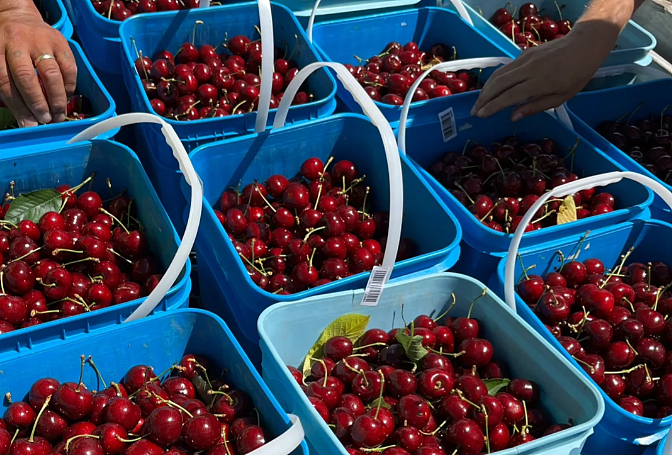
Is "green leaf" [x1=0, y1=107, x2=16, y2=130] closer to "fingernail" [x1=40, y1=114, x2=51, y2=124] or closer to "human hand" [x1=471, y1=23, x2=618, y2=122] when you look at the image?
"fingernail" [x1=40, y1=114, x2=51, y2=124]

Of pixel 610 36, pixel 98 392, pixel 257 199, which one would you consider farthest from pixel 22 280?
pixel 610 36

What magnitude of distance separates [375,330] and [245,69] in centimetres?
124

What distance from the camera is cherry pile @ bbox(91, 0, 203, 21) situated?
8.06 ft

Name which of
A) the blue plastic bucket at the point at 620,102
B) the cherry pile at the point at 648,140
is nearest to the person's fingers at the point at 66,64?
the blue plastic bucket at the point at 620,102

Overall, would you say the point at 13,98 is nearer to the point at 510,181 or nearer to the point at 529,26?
the point at 510,181

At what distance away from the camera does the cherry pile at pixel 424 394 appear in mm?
1326

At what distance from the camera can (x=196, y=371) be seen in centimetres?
146

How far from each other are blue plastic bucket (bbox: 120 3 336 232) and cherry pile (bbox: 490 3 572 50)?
0.99 metres

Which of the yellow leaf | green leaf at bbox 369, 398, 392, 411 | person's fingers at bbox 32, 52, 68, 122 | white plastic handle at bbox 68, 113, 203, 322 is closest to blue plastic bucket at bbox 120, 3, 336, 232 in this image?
person's fingers at bbox 32, 52, 68, 122

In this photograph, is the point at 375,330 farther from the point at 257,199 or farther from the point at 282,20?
the point at 282,20

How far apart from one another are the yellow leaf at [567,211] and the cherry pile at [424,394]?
0.54 metres

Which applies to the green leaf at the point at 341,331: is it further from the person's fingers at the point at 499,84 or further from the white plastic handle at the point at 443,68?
the person's fingers at the point at 499,84

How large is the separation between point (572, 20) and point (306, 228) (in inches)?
75.1

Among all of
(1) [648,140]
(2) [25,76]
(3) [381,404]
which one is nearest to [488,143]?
(1) [648,140]
